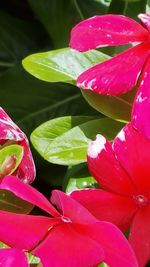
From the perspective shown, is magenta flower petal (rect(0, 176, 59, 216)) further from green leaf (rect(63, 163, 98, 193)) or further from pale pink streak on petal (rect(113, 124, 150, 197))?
green leaf (rect(63, 163, 98, 193))

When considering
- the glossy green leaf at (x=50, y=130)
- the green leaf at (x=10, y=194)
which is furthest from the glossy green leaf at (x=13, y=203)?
the glossy green leaf at (x=50, y=130)

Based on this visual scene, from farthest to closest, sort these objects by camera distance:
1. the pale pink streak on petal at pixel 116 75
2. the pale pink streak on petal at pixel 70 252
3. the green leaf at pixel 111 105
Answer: the green leaf at pixel 111 105 < the pale pink streak on petal at pixel 116 75 < the pale pink streak on petal at pixel 70 252

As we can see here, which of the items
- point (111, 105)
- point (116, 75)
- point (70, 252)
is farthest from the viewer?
point (111, 105)

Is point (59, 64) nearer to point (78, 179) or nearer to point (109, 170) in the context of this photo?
point (78, 179)

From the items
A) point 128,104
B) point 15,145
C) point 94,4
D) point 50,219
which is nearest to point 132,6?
point 94,4

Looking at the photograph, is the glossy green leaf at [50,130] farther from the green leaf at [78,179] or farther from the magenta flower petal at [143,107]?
the magenta flower petal at [143,107]

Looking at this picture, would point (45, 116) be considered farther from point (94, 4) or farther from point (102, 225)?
point (102, 225)

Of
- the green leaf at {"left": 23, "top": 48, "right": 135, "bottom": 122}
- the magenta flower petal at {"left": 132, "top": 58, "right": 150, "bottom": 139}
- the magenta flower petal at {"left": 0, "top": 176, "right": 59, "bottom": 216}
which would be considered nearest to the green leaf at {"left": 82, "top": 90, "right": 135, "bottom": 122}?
the green leaf at {"left": 23, "top": 48, "right": 135, "bottom": 122}

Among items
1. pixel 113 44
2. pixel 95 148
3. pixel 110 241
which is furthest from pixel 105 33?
pixel 110 241
